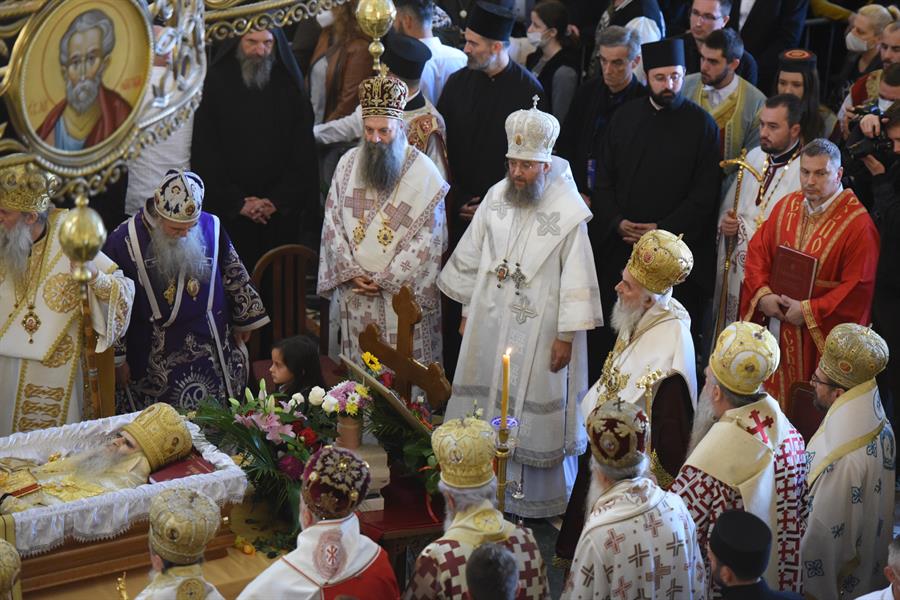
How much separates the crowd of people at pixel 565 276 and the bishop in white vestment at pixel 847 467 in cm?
1

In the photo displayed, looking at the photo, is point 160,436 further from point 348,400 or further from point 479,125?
point 479,125

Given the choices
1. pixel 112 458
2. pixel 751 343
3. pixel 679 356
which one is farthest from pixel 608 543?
pixel 112 458

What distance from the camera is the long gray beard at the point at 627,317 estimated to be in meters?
5.64

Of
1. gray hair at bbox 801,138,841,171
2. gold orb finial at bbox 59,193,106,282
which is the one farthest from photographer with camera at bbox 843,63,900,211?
gold orb finial at bbox 59,193,106,282

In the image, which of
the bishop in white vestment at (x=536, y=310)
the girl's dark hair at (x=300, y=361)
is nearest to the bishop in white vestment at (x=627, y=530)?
the girl's dark hair at (x=300, y=361)

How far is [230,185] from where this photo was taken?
787cm

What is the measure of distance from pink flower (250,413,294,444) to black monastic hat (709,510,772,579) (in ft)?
6.27

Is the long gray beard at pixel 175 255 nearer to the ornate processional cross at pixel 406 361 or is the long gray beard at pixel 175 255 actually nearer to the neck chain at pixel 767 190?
the ornate processional cross at pixel 406 361

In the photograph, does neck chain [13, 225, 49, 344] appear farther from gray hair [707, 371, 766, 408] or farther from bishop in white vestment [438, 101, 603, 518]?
gray hair [707, 371, 766, 408]

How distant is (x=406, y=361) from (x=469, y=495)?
1433 mm

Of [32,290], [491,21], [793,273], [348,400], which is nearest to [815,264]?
[793,273]

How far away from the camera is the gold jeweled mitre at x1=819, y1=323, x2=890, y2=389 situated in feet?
16.3

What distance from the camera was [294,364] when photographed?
19.1ft

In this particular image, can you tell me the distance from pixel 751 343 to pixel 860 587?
4.73 ft
